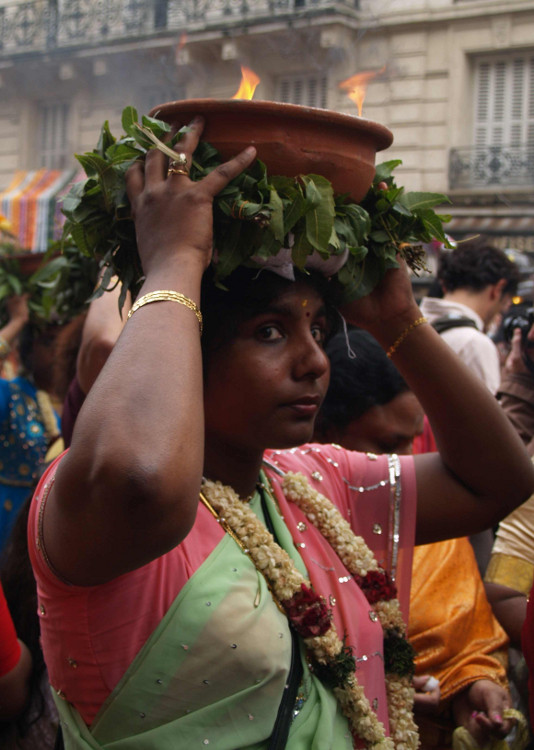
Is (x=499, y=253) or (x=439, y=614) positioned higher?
(x=499, y=253)

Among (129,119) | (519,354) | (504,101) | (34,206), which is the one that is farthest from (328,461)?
(34,206)

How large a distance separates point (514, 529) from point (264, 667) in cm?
157

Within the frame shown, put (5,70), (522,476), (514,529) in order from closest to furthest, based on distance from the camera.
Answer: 1. (522,476)
2. (514,529)
3. (5,70)

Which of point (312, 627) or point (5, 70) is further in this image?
point (5, 70)

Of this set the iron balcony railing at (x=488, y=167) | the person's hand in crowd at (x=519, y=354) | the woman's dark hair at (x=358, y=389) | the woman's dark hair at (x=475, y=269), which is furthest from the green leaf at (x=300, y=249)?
the iron balcony railing at (x=488, y=167)

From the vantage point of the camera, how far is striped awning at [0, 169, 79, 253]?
17438 mm

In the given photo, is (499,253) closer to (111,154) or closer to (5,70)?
(111,154)

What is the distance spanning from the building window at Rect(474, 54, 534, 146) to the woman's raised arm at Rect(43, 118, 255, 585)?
1640 cm

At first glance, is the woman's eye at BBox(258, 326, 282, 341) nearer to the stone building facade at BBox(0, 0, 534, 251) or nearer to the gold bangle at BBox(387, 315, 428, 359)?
the gold bangle at BBox(387, 315, 428, 359)

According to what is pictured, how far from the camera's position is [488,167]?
16.6 meters

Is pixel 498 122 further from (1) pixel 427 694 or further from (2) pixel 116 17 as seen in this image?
(1) pixel 427 694

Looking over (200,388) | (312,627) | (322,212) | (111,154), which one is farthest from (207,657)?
(111,154)

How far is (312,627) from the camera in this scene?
6.08 feet

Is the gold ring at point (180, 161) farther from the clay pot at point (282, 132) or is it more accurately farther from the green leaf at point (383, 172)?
the green leaf at point (383, 172)
